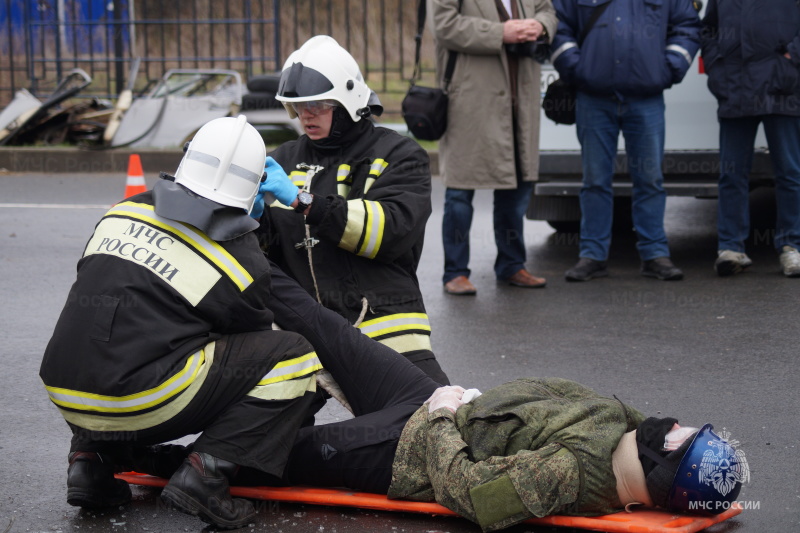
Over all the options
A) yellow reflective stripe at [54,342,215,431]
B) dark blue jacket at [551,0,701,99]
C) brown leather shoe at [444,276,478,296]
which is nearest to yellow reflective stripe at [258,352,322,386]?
yellow reflective stripe at [54,342,215,431]

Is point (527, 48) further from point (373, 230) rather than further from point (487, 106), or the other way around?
point (373, 230)

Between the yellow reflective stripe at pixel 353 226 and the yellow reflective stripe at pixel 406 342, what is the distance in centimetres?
35

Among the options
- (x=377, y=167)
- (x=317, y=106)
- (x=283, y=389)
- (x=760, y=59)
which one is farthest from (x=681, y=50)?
(x=283, y=389)

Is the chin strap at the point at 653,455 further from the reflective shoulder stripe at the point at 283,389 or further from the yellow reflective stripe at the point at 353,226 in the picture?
the yellow reflective stripe at the point at 353,226

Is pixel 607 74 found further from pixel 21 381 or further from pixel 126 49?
pixel 126 49

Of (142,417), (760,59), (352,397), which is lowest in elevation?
(352,397)

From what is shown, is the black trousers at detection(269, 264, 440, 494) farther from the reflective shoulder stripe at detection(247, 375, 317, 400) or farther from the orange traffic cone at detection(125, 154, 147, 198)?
the orange traffic cone at detection(125, 154, 147, 198)

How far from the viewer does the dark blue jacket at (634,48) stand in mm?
6188

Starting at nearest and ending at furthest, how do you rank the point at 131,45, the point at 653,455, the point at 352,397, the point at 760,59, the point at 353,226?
the point at 653,455
the point at 352,397
the point at 353,226
the point at 760,59
the point at 131,45

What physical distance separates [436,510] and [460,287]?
10.3ft

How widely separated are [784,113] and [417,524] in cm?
392

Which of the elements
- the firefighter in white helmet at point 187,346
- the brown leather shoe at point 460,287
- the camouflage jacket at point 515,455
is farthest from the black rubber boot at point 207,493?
the brown leather shoe at point 460,287

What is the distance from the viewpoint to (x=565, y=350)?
514cm

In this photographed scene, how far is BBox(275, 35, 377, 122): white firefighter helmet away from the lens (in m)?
3.88
